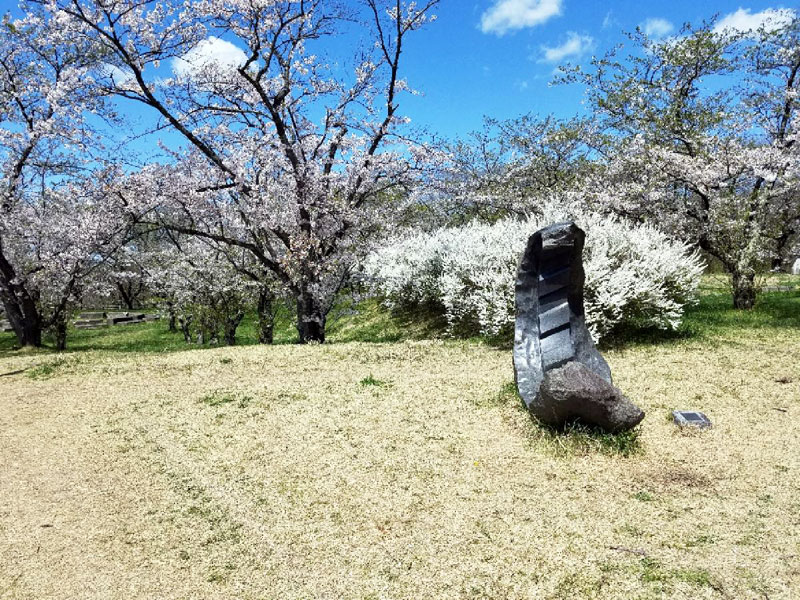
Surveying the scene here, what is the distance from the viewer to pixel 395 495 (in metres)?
3.53

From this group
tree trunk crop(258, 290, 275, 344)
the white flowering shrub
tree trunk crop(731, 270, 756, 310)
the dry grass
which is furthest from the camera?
tree trunk crop(258, 290, 275, 344)

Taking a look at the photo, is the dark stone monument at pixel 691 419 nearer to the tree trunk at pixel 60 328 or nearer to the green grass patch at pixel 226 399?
the green grass patch at pixel 226 399

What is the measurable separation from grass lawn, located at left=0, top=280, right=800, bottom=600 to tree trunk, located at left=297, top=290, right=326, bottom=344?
418 centimetres

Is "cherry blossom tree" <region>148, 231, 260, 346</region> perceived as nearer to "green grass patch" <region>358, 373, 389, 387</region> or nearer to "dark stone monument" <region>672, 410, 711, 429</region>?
"green grass patch" <region>358, 373, 389, 387</region>

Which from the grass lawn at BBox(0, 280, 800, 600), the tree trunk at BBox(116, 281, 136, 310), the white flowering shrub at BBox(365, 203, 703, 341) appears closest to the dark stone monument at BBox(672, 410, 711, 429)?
the grass lawn at BBox(0, 280, 800, 600)

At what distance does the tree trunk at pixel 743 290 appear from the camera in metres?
10.7

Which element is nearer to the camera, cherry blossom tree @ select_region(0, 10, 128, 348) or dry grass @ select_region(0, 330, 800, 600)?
dry grass @ select_region(0, 330, 800, 600)

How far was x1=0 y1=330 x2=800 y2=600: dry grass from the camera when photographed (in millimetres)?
2695

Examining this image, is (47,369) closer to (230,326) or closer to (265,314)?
(230,326)

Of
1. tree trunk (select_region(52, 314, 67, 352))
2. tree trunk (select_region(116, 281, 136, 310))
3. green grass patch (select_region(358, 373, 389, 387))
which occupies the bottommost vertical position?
green grass patch (select_region(358, 373, 389, 387))

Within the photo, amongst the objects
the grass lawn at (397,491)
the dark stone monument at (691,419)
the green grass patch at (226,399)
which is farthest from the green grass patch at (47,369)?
the dark stone monument at (691,419)

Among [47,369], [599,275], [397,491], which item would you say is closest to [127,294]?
[47,369]

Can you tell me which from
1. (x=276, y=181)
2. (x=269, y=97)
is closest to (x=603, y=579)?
(x=276, y=181)

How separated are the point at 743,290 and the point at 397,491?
10.3 m
